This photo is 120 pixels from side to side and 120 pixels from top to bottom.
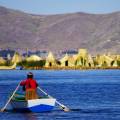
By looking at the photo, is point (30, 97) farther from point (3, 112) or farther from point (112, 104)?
point (112, 104)

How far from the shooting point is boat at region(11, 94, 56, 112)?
5434 centimetres

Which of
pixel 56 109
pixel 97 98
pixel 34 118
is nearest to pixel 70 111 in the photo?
pixel 56 109

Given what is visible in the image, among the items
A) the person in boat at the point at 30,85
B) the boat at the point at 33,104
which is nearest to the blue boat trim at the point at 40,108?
the boat at the point at 33,104

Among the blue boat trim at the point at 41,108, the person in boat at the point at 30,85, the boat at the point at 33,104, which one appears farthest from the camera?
the blue boat trim at the point at 41,108

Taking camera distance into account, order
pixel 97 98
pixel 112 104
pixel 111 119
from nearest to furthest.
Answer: pixel 111 119
pixel 112 104
pixel 97 98

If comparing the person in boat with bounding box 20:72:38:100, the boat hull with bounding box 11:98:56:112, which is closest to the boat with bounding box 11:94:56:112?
the boat hull with bounding box 11:98:56:112

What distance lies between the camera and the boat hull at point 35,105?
5434 cm

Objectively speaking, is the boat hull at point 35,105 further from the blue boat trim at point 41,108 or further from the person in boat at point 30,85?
the person in boat at point 30,85

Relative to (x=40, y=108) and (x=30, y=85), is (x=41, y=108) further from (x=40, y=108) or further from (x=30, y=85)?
(x=30, y=85)

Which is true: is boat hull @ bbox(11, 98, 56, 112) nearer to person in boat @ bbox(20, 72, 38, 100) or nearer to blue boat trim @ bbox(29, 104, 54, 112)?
blue boat trim @ bbox(29, 104, 54, 112)

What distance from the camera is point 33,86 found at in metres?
54.0

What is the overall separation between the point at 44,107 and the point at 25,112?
1.43 meters

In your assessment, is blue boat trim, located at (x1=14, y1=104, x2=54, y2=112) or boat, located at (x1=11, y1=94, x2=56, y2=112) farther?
blue boat trim, located at (x1=14, y1=104, x2=54, y2=112)

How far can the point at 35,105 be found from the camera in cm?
5462
